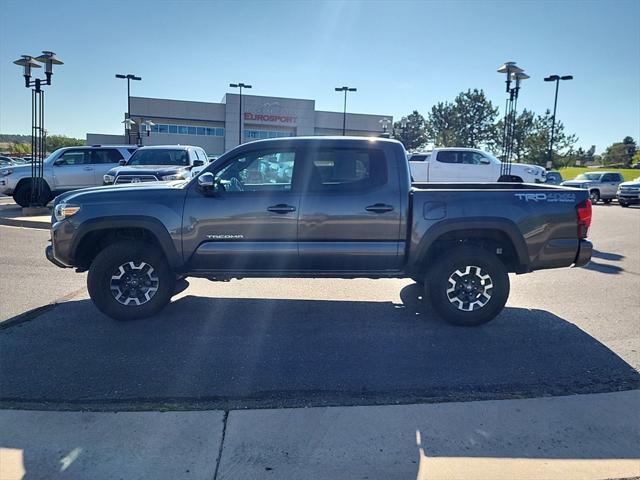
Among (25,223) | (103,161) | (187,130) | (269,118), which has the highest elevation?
(269,118)

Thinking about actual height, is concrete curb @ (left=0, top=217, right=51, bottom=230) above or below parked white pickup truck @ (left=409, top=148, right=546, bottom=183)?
below

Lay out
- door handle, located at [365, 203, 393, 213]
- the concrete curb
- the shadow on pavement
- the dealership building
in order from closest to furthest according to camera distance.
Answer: the shadow on pavement → door handle, located at [365, 203, 393, 213] → the concrete curb → the dealership building

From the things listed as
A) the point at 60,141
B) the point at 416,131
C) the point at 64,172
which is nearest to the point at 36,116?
the point at 64,172

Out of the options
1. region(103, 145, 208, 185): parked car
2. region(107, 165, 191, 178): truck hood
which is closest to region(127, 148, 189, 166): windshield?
region(103, 145, 208, 185): parked car

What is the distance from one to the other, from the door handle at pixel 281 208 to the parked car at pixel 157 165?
786 cm

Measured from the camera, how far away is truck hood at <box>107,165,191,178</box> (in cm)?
1203

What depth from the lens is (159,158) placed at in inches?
543

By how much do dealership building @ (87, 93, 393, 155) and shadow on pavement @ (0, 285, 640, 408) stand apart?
47893 mm

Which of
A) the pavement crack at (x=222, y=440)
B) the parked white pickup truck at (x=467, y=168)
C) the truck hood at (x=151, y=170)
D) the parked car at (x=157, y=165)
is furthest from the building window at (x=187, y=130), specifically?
the pavement crack at (x=222, y=440)

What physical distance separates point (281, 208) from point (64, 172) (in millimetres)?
13055

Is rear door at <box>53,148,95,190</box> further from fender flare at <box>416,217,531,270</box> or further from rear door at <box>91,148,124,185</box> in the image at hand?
fender flare at <box>416,217,531,270</box>

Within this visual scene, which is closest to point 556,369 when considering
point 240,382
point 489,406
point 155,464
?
point 489,406

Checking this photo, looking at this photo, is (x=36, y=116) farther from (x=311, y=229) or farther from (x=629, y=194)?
(x=629, y=194)

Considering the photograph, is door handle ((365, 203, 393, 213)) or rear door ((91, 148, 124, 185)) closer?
door handle ((365, 203, 393, 213))
